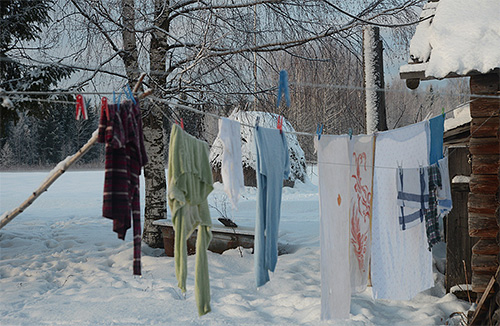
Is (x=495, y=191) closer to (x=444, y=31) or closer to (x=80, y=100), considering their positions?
(x=444, y=31)

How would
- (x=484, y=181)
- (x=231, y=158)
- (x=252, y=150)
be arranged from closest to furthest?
(x=231, y=158) < (x=484, y=181) < (x=252, y=150)

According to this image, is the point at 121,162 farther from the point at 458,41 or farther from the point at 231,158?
the point at 458,41

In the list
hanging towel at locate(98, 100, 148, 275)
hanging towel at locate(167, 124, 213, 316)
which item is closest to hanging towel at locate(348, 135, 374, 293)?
hanging towel at locate(167, 124, 213, 316)

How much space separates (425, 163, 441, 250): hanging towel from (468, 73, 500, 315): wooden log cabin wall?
2.14ft

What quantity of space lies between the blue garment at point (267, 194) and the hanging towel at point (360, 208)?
995mm

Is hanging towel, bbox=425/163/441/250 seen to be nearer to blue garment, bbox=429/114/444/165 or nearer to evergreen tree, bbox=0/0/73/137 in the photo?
blue garment, bbox=429/114/444/165

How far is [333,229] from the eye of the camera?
4445mm

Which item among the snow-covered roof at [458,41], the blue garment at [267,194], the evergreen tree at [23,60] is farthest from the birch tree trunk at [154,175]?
the snow-covered roof at [458,41]

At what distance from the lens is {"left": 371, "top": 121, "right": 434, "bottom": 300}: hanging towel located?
4594 mm

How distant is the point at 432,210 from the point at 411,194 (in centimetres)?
25

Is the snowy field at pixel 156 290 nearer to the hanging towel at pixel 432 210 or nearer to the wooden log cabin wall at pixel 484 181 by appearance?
the wooden log cabin wall at pixel 484 181

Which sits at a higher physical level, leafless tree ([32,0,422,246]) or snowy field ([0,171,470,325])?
leafless tree ([32,0,422,246])

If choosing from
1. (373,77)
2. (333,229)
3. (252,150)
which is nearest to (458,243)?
(333,229)

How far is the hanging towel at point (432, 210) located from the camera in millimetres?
4430
